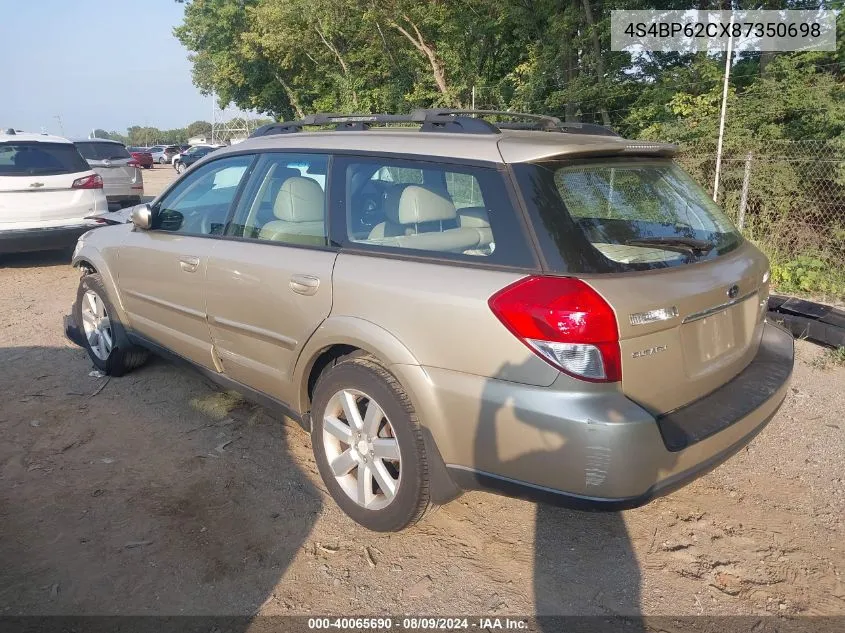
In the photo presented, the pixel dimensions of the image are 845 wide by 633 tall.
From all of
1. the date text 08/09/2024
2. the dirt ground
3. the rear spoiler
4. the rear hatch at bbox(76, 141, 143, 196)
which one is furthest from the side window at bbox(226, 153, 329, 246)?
the rear hatch at bbox(76, 141, 143, 196)

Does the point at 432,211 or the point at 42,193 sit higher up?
the point at 432,211

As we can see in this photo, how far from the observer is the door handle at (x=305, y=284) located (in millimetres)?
2992

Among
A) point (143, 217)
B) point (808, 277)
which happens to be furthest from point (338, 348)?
point (808, 277)

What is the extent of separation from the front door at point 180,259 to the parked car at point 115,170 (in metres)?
9.88

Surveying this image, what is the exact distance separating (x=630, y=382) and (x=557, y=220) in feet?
2.12

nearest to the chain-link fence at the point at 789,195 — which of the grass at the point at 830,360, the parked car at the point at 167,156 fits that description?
the grass at the point at 830,360

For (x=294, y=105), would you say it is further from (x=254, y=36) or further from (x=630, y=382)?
(x=630, y=382)

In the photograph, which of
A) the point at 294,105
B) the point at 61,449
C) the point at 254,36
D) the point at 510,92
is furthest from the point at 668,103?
the point at 294,105

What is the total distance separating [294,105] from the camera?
111 feet

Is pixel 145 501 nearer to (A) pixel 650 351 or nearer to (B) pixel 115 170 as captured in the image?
(A) pixel 650 351

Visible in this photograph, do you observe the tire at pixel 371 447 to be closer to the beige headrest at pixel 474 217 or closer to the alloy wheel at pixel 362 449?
the alloy wheel at pixel 362 449

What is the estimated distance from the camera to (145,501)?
127 inches

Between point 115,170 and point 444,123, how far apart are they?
41.4 ft

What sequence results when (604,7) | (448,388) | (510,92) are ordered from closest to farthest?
(448,388)
(604,7)
(510,92)
